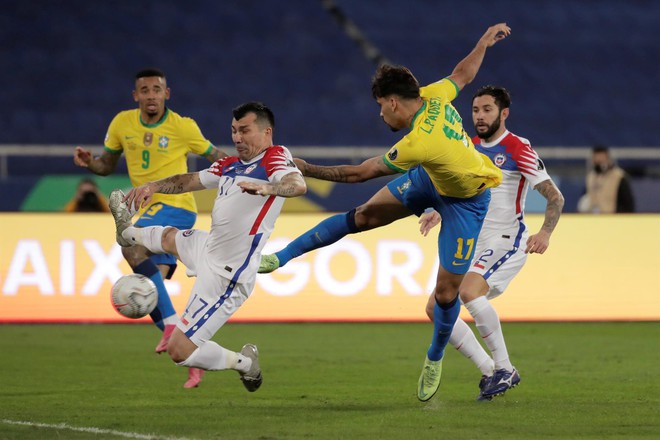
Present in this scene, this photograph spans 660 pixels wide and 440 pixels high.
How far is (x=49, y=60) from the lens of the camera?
2125cm

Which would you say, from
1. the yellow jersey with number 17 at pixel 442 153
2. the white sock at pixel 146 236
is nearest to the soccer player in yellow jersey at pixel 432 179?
the yellow jersey with number 17 at pixel 442 153

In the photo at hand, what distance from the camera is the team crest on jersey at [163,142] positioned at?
10.0 meters

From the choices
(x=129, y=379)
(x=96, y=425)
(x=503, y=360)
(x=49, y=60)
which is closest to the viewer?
(x=96, y=425)

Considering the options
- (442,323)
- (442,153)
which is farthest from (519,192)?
(442,153)

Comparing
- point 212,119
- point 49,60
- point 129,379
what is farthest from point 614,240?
point 49,60

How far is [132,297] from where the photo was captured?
820 centimetres

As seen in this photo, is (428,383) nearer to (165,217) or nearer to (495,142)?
(495,142)

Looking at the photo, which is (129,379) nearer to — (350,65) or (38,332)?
(38,332)

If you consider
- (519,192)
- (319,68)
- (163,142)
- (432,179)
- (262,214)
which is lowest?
(262,214)

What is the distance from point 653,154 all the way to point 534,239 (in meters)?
12.4

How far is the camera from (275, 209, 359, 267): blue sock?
8594 millimetres

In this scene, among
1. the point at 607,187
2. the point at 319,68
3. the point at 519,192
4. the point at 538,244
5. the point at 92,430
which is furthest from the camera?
the point at 319,68

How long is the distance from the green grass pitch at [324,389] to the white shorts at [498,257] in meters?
0.82

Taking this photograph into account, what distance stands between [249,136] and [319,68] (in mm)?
14680
